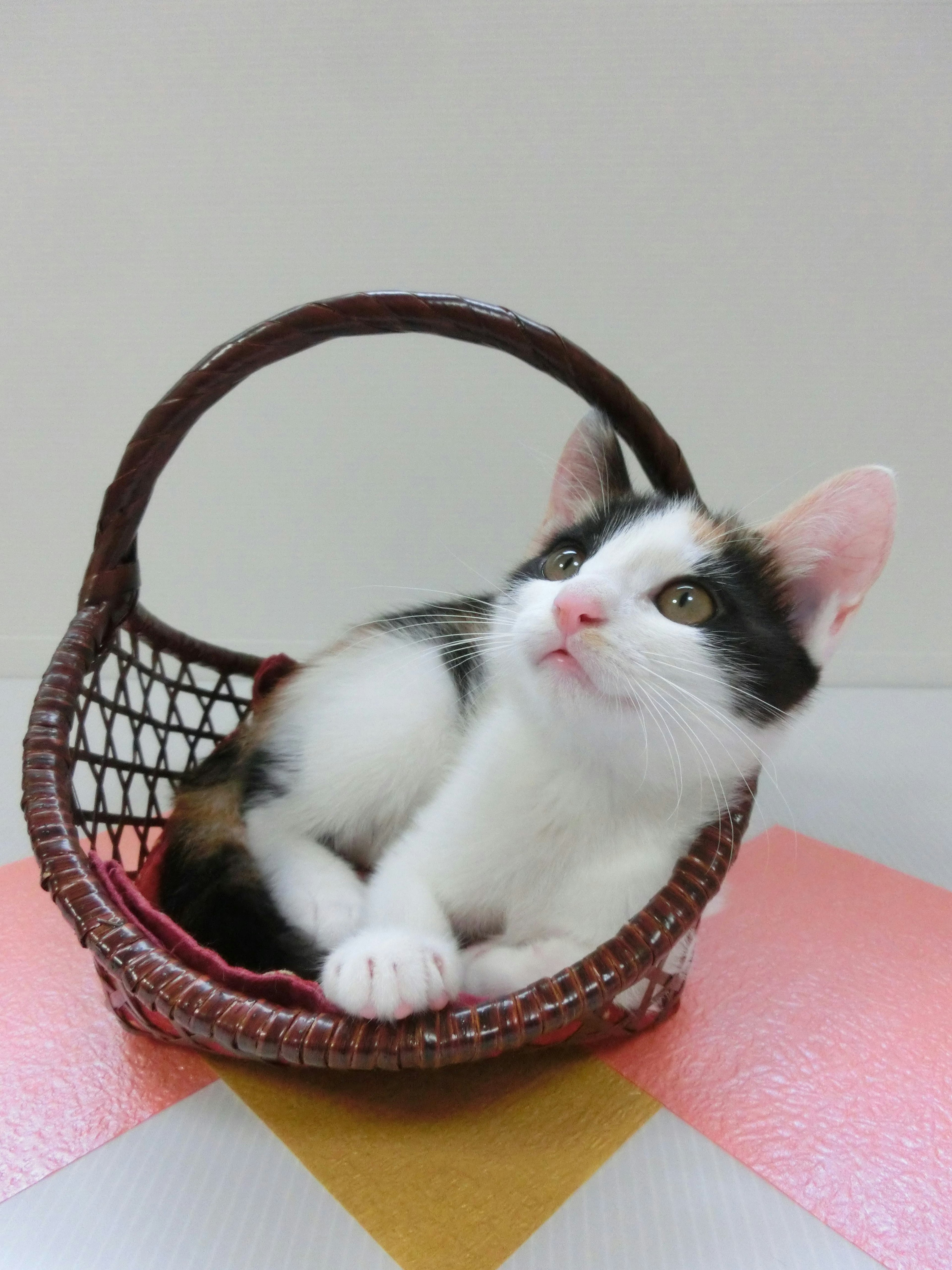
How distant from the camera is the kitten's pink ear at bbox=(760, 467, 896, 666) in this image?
0.76 m

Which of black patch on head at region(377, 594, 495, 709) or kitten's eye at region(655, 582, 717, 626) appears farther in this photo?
black patch on head at region(377, 594, 495, 709)

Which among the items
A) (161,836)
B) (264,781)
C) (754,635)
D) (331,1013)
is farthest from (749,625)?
(161,836)

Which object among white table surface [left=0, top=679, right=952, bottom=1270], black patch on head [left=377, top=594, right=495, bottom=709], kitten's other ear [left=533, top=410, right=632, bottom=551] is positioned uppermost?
kitten's other ear [left=533, top=410, right=632, bottom=551]

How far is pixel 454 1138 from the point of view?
731mm

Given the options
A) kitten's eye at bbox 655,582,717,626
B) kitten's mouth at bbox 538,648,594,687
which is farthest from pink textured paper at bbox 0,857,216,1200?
kitten's eye at bbox 655,582,717,626

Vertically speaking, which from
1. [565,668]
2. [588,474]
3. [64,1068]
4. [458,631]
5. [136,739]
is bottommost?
→ [64,1068]

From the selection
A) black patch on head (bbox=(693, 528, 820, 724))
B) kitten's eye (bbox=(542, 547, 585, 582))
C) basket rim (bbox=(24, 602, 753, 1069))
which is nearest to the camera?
basket rim (bbox=(24, 602, 753, 1069))

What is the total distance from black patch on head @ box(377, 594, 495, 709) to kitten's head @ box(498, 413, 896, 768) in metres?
0.09

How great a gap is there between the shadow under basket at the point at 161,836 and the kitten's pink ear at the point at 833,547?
0.20 meters

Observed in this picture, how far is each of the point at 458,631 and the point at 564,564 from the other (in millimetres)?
221

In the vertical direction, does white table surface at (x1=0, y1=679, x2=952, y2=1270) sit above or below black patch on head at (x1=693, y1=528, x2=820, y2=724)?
below

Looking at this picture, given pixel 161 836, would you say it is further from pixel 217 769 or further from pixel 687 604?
pixel 687 604

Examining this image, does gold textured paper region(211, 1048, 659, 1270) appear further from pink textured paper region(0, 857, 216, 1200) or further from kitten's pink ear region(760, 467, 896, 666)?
kitten's pink ear region(760, 467, 896, 666)

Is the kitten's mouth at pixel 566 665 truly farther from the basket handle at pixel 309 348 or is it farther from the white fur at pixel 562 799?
the basket handle at pixel 309 348
